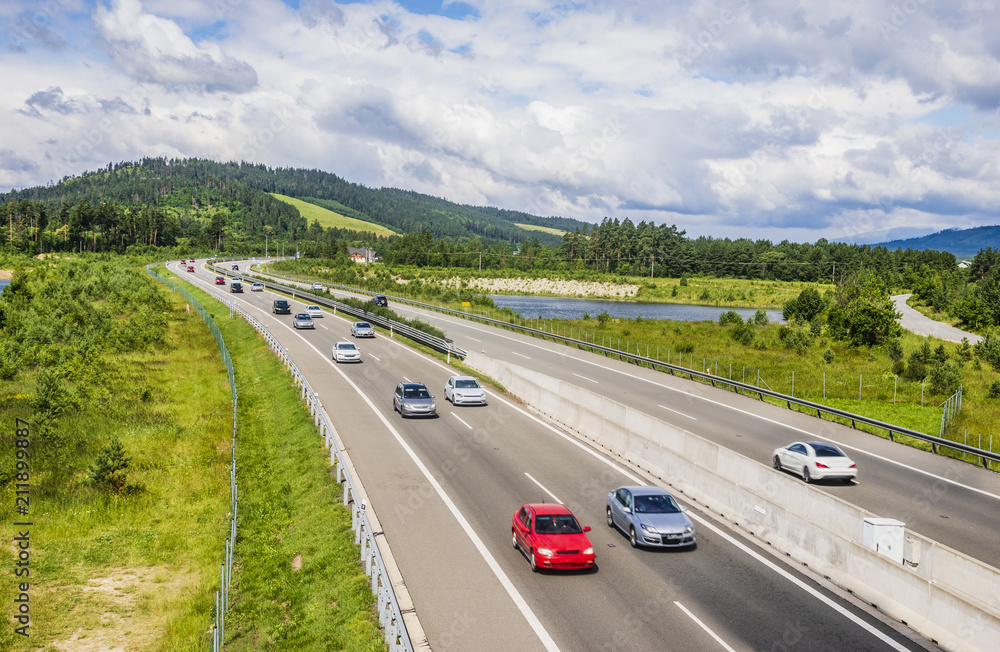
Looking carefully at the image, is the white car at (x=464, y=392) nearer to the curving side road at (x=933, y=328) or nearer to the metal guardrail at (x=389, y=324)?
the metal guardrail at (x=389, y=324)

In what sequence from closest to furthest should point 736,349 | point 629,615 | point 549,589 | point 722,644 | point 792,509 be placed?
1. point 722,644
2. point 629,615
3. point 549,589
4. point 792,509
5. point 736,349

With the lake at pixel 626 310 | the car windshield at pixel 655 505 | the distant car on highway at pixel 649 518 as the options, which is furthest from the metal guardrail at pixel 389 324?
the lake at pixel 626 310

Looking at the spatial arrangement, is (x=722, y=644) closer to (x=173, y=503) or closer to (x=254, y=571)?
(x=254, y=571)

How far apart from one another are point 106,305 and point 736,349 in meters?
64.2

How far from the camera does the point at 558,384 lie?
3378cm

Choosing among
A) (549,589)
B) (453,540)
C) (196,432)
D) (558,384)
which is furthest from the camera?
(558,384)

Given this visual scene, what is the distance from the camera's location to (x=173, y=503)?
22.1 metres

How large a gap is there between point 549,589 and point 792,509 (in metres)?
7.69

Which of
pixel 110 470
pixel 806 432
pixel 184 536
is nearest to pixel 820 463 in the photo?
pixel 806 432

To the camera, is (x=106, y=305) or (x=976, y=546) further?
(x=106, y=305)

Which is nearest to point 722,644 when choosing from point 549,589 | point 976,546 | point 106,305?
point 549,589

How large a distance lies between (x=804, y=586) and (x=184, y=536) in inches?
652

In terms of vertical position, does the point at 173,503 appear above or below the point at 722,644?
below

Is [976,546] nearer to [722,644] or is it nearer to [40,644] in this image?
[722,644]
